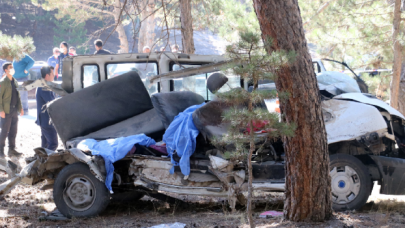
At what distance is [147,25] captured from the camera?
65.5 ft

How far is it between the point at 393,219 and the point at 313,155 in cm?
133

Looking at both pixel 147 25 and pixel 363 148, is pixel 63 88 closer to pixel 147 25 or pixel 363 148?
pixel 363 148

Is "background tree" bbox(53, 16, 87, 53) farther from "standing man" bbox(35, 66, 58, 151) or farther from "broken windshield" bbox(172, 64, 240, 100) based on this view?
"broken windshield" bbox(172, 64, 240, 100)

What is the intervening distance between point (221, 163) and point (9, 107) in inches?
251

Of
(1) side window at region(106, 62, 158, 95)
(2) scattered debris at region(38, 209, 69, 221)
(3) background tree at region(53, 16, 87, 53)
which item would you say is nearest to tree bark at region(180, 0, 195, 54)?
(1) side window at region(106, 62, 158, 95)

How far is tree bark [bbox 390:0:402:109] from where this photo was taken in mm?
8133

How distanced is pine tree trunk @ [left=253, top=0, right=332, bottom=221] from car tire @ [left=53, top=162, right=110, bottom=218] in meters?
2.46

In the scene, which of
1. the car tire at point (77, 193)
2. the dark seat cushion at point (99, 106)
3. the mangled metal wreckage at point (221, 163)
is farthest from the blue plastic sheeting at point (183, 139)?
the dark seat cushion at point (99, 106)

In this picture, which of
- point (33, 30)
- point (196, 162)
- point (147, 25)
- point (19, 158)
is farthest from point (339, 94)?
point (33, 30)

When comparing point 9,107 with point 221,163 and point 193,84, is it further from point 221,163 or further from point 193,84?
point 221,163

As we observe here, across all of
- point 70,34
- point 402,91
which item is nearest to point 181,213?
point 402,91

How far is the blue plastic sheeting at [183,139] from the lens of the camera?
15.6 ft

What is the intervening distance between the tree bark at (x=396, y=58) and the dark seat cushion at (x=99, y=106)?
5193 mm

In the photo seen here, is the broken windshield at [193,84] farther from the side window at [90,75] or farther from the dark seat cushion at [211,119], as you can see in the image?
the dark seat cushion at [211,119]
